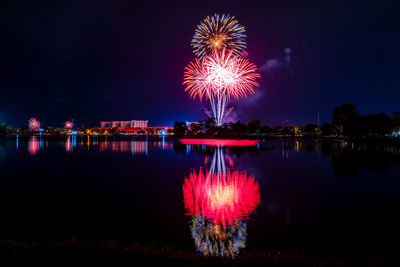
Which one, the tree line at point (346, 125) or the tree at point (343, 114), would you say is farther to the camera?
the tree at point (343, 114)

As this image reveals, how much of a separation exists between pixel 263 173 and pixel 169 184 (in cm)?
642

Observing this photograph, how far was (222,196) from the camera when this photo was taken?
10258 mm

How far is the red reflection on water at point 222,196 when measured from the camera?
8.36m

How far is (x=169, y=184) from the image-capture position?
13195 millimetres

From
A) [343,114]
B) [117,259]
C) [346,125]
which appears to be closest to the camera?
[117,259]

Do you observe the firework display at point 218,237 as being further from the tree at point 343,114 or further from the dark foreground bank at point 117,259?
the tree at point 343,114

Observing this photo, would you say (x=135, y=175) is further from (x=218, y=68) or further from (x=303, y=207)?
(x=218, y=68)

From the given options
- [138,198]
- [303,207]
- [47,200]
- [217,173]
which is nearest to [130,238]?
[138,198]

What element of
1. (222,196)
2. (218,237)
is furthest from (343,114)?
(218,237)

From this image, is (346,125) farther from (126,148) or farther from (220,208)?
(220,208)

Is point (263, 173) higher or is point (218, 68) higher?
point (218, 68)

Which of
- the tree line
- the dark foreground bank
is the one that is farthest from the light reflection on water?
the tree line

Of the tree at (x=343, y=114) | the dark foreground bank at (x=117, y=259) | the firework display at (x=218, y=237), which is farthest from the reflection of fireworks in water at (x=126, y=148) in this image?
the tree at (x=343, y=114)

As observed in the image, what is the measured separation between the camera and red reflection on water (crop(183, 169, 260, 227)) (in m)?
8.36
